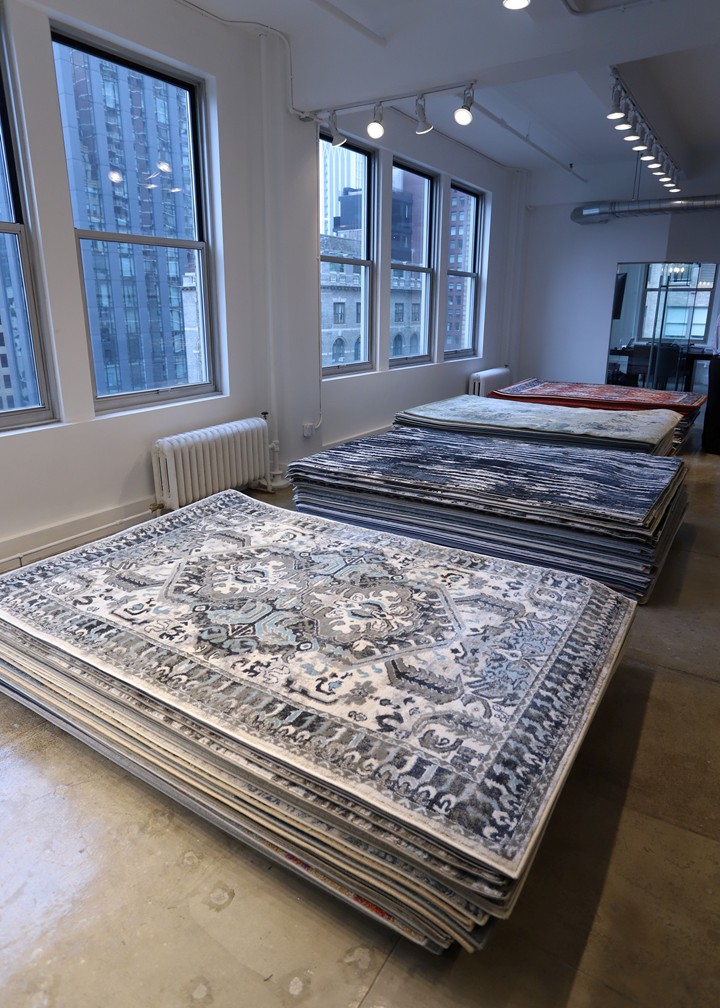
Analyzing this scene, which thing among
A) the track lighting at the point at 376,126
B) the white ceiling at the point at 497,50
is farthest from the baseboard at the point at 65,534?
the white ceiling at the point at 497,50

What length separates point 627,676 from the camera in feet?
7.82

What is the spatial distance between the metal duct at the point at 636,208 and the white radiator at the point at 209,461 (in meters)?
5.38

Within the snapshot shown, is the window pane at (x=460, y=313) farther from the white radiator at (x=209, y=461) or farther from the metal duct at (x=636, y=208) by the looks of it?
the white radiator at (x=209, y=461)

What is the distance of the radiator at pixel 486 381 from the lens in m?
7.64

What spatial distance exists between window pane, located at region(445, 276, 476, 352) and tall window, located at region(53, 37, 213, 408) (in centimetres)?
366

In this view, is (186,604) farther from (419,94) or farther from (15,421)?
(419,94)

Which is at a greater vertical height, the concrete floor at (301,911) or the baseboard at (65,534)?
the baseboard at (65,534)

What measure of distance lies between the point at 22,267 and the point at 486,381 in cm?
554

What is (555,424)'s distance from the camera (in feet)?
15.4

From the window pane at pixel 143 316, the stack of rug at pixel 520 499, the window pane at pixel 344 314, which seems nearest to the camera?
the stack of rug at pixel 520 499

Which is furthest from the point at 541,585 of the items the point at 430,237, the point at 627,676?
the point at 430,237

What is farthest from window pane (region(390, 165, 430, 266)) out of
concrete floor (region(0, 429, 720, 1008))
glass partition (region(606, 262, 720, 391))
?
concrete floor (region(0, 429, 720, 1008))

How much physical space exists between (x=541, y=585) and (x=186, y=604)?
118 centimetres

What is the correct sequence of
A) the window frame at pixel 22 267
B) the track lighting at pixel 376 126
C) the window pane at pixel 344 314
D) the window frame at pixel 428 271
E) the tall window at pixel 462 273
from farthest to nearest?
the tall window at pixel 462 273, the window frame at pixel 428 271, the window pane at pixel 344 314, the track lighting at pixel 376 126, the window frame at pixel 22 267
